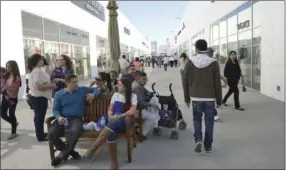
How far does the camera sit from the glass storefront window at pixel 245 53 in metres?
11.5

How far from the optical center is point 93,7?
21.5m

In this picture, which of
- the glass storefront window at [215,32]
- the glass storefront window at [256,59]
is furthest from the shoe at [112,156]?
the glass storefront window at [215,32]

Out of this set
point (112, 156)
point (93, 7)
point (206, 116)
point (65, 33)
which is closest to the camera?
point (112, 156)

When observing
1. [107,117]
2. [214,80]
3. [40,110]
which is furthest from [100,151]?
[214,80]

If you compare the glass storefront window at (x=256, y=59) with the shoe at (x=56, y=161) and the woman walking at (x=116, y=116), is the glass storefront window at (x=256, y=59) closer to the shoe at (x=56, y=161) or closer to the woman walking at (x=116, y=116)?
the woman walking at (x=116, y=116)

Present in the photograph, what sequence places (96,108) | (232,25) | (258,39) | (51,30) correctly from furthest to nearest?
(232,25) < (51,30) < (258,39) < (96,108)

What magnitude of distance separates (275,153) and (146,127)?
1.97 metres

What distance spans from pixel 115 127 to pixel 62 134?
759 mm

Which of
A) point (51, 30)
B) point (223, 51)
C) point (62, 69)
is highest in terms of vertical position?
point (51, 30)

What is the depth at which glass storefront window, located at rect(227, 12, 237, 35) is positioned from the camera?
1319cm

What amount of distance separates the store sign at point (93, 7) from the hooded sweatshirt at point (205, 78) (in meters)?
13.2

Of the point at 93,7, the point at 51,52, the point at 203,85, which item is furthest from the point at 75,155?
the point at 93,7

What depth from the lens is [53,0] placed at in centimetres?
1279

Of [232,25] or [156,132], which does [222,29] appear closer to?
[232,25]
